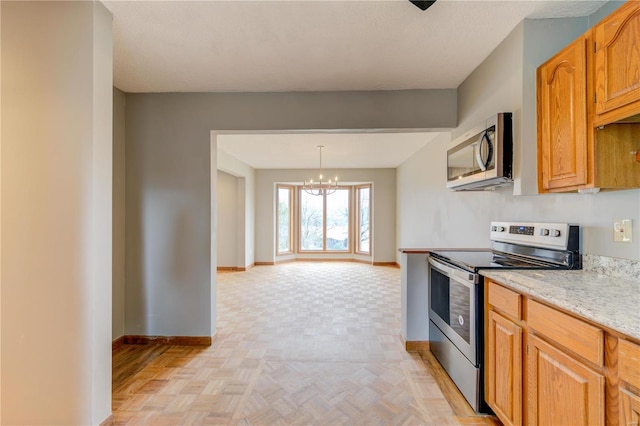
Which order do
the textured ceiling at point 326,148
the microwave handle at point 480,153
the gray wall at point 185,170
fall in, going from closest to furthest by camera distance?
the microwave handle at point 480,153, the gray wall at point 185,170, the textured ceiling at point 326,148

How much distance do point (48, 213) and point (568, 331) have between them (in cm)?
267

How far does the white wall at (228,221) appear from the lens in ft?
23.6

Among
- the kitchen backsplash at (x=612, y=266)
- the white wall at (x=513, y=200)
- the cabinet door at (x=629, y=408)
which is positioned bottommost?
the cabinet door at (x=629, y=408)

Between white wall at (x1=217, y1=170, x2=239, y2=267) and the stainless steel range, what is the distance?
18.1 feet

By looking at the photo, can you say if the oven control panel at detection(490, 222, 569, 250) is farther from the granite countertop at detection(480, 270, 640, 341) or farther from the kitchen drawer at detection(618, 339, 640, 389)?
the kitchen drawer at detection(618, 339, 640, 389)

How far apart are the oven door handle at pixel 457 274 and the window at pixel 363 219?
5.59 meters

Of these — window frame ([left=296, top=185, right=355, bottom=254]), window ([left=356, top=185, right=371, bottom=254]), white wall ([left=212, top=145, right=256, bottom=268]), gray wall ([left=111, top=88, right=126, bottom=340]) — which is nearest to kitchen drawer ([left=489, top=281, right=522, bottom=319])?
gray wall ([left=111, top=88, right=126, bottom=340])

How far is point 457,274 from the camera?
2135 millimetres

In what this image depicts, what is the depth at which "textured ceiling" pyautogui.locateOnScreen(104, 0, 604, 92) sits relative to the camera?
1.83 meters

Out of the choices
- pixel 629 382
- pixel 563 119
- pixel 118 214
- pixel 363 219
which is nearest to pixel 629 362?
pixel 629 382

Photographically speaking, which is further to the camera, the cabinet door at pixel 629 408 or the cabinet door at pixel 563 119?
the cabinet door at pixel 563 119

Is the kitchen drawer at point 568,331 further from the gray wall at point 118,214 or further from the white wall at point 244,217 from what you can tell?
the white wall at point 244,217

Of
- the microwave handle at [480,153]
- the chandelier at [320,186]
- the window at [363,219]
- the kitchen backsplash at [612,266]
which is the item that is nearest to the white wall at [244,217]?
the chandelier at [320,186]

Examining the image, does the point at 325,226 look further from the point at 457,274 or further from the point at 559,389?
the point at 559,389
